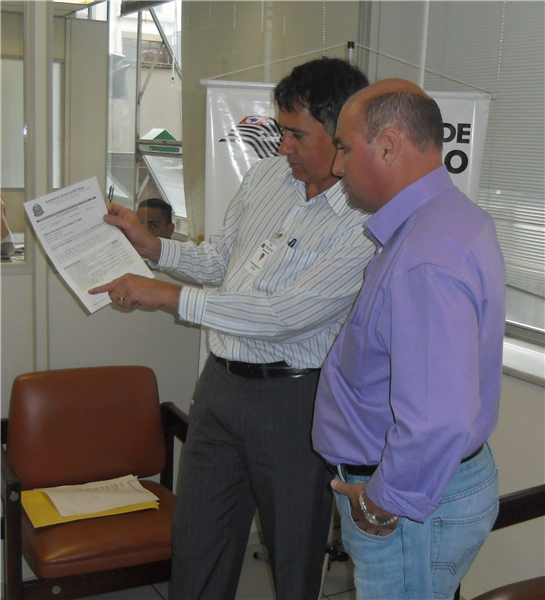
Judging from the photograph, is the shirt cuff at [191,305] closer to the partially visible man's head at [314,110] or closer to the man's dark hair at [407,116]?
the partially visible man's head at [314,110]

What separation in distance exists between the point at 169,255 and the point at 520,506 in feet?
4.24

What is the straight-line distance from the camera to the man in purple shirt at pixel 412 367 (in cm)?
119

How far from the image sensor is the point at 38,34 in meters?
2.56

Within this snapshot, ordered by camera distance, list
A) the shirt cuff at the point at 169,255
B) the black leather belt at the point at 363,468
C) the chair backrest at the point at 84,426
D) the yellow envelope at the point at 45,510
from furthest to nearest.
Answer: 1. the chair backrest at the point at 84,426
2. the yellow envelope at the point at 45,510
3. the shirt cuff at the point at 169,255
4. the black leather belt at the point at 363,468

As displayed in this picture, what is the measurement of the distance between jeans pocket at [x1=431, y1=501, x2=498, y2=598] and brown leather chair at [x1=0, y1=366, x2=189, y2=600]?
3.85 feet

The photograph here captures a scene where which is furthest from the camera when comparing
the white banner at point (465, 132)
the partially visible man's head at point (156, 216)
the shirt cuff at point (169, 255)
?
the partially visible man's head at point (156, 216)

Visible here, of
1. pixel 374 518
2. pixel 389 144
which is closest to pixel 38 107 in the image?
→ pixel 389 144

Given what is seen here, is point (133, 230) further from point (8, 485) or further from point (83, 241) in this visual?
point (8, 485)

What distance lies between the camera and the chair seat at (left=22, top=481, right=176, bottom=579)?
2133mm

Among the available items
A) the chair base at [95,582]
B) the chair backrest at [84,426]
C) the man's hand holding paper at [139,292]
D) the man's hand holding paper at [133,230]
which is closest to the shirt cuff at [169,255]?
the man's hand holding paper at [133,230]

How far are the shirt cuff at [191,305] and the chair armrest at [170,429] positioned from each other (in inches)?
38.8

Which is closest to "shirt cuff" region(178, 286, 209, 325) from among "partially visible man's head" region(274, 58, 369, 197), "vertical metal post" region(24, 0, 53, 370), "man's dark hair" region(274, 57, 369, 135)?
"partially visible man's head" region(274, 58, 369, 197)

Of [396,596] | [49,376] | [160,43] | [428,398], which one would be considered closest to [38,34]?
[160,43]

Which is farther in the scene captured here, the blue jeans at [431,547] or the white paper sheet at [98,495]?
the white paper sheet at [98,495]
